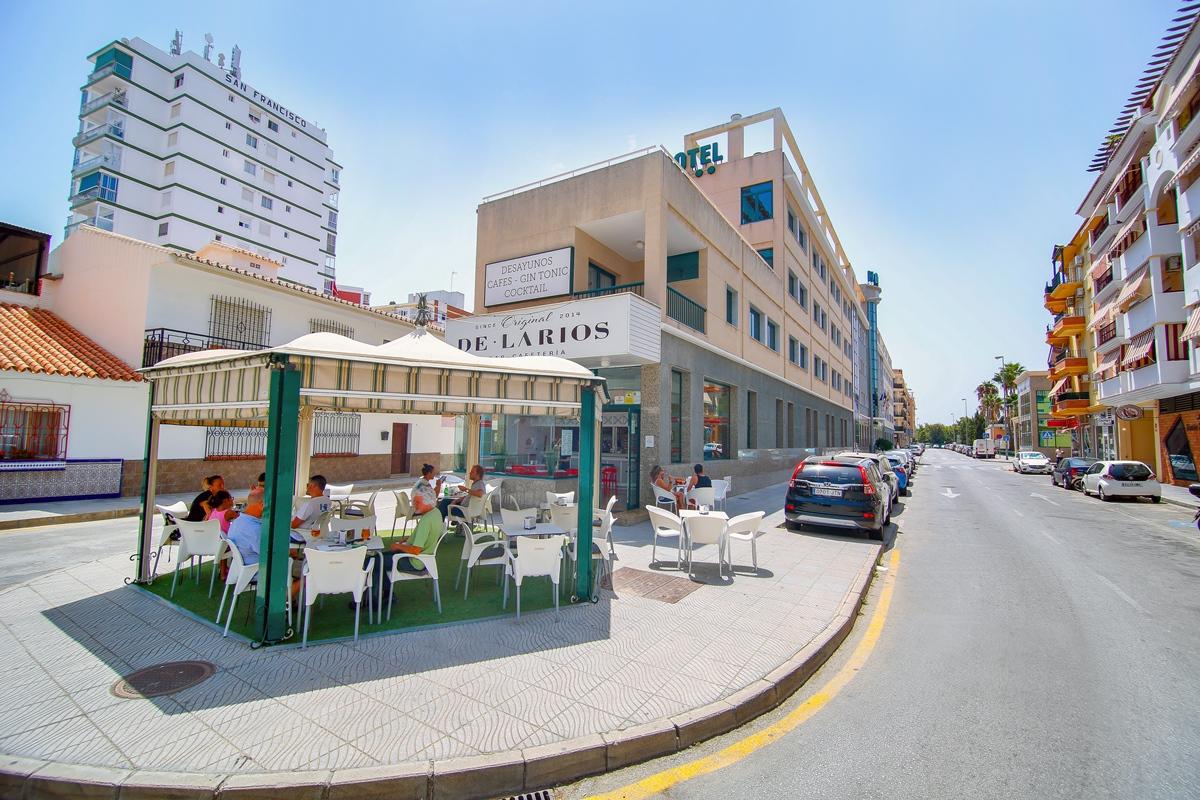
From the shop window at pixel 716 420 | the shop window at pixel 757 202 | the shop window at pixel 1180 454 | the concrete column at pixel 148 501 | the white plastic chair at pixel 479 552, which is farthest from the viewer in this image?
the shop window at pixel 757 202

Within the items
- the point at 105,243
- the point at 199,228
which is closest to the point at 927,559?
the point at 105,243

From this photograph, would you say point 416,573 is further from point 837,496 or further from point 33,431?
point 33,431

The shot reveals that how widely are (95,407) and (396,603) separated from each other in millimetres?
15028

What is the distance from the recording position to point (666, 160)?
14.1 metres

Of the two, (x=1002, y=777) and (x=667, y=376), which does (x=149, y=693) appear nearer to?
(x=1002, y=777)

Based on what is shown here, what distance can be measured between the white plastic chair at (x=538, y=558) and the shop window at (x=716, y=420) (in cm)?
1100

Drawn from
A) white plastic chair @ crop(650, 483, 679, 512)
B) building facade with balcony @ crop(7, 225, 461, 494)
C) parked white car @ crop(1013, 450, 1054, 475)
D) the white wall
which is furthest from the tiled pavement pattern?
parked white car @ crop(1013, 450, 1054, 475)

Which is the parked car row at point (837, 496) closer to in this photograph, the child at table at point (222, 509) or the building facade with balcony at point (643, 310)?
the building facade with balcony at point (643, 310)

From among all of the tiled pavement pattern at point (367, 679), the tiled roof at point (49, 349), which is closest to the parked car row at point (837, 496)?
the tiled pavement pattern at point (367, 679)

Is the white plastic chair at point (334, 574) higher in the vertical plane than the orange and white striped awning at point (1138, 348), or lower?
lower

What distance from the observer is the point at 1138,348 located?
25.3m

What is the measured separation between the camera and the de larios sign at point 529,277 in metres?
15.2

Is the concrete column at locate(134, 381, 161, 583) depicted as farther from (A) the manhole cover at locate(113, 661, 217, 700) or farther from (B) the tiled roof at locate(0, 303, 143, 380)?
(B) the tiled roof at locate(0, 303, 143, 380)

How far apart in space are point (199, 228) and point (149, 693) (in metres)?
52.2
